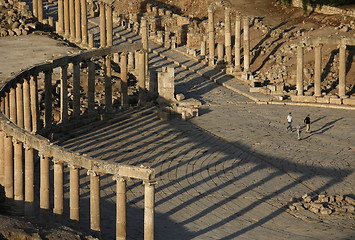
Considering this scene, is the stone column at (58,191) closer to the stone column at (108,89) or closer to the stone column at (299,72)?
the stone column at (108,89)

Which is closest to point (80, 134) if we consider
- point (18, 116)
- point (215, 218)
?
point (18, 116)

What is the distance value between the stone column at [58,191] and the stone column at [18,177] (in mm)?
2063

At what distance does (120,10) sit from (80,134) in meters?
35.8

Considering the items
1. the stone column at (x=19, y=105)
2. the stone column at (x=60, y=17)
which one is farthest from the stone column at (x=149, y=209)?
the stone column at (x=60, y=17)

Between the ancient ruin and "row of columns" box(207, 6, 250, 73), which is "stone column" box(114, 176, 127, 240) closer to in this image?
the ancient ruin

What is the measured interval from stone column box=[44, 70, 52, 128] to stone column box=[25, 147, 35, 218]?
1360cm

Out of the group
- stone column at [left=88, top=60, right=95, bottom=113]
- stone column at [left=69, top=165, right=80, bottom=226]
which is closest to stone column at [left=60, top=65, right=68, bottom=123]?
stone column at [left=88, top=60, right=95, bottom=113]

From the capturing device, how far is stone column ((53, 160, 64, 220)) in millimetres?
43094

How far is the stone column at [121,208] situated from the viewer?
40.7 m

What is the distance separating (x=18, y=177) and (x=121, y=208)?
576 centimetres

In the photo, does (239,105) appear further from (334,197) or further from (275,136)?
(334,197)

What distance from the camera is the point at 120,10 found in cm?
9312

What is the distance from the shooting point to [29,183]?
4472 cm

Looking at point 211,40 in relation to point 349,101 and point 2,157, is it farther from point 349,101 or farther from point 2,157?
point 2,157
